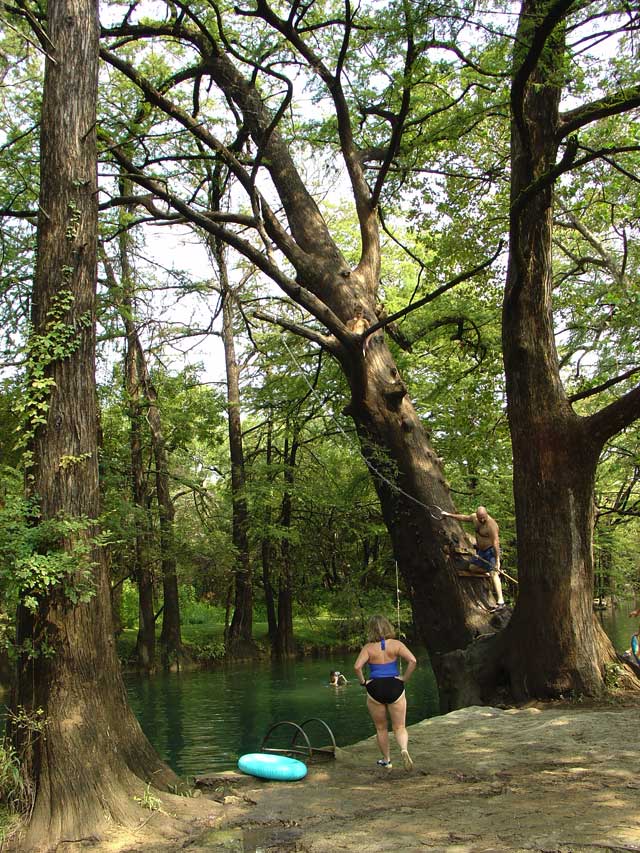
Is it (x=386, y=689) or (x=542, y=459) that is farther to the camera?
(x=542, y=459)

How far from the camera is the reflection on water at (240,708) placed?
1273 centimetres

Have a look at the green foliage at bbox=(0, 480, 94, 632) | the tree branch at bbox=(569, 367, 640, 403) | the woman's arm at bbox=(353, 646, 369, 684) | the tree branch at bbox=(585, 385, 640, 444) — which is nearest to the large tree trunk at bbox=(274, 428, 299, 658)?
the tree branch at bbox=(569, 367, 640, 403)

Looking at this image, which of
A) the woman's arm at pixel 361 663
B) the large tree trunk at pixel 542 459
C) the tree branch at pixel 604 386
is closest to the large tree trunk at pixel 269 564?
the large tree trunk at pixel 542 459

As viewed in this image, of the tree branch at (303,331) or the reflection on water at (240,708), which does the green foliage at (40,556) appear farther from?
the reflection on water at (240,708)

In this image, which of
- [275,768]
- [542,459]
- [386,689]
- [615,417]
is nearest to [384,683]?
[386,689]

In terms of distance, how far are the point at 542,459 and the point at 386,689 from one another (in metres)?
4.60

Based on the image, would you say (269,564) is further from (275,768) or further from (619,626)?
(275,768)

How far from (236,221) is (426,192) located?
16.9 ft

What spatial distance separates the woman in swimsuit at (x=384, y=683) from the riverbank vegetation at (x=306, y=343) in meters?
2.17

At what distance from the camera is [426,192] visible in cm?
1524

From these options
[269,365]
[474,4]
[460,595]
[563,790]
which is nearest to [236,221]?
[474,4]

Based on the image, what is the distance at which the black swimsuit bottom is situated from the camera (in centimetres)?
788

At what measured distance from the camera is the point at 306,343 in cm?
2217

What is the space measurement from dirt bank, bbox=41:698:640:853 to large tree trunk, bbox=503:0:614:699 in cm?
160
